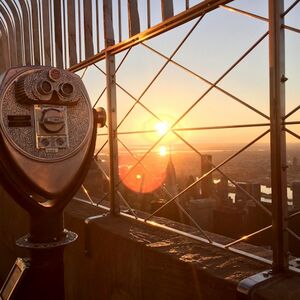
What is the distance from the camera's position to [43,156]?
1618 millimetres

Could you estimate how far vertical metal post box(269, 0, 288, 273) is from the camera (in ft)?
5.34

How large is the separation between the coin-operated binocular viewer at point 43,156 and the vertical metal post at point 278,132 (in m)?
0.86

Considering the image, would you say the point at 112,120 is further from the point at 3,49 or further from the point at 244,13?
the point at 3,49

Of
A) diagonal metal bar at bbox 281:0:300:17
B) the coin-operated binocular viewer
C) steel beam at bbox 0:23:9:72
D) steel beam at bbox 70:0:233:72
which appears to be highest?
steel beam at bbox 0:23:9:72

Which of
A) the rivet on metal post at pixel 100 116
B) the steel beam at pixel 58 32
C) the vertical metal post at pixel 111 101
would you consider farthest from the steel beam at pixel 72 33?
the rivet on metal post at pixel 100 116

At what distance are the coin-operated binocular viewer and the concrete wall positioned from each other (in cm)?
49

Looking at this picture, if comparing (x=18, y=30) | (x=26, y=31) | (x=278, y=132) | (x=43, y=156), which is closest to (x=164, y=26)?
(x=278, y=132)

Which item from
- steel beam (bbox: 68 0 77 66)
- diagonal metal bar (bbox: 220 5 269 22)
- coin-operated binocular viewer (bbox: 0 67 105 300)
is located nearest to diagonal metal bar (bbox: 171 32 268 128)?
diagonal metal bar (bbox: 220 5 269 22)

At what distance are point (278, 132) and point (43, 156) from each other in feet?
3.42

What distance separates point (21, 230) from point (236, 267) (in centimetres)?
233

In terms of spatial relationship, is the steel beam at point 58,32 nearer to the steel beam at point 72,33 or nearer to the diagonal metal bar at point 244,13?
the steel beam at point 72,33

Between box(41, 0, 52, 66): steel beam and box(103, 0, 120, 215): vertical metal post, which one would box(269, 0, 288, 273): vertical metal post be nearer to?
box(103, 0, 120, 215): vertical metal post

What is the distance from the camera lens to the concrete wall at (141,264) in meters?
1.71

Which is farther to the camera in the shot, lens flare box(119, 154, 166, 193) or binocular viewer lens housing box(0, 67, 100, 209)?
lens flare box(119, 154, 166, 193)
